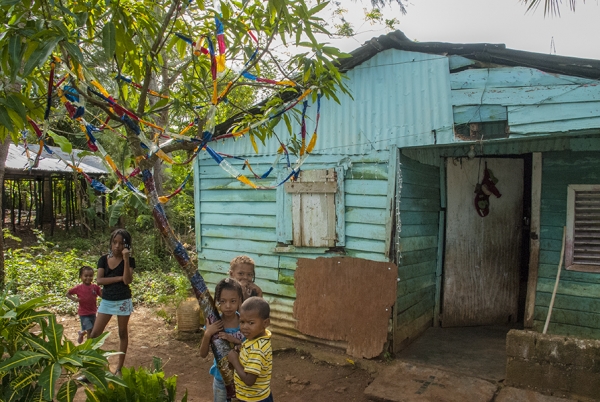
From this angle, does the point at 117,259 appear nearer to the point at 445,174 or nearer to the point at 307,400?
the point at 307,400

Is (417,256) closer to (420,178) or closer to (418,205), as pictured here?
(418,205)

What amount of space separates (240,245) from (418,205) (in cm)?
241

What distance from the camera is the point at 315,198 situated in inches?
216

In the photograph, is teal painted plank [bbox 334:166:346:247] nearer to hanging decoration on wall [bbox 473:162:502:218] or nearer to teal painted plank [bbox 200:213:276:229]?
teal painted plank [bbox 200:213:276:229]

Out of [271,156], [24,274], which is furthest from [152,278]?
[271,156]

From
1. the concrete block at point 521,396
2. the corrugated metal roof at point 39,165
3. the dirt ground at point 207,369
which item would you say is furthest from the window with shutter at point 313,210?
the corrugated metal roof at point 39,165

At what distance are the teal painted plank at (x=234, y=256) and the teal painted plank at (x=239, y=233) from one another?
0.70ft

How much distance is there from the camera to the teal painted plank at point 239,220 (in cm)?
590

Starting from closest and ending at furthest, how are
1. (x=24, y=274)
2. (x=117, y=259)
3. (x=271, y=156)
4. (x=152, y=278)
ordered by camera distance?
1. (x=117, y=259)
2. (x=271, y=156)
3. (x=24, y=274)
4. (x=152, y=278)

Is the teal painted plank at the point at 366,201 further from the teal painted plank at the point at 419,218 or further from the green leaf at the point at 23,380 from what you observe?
the green leaf at the point at 23,380

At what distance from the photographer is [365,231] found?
5.14 metres

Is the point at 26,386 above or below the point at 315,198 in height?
below

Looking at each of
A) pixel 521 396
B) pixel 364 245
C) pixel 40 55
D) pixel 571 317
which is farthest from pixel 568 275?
pixel 40 55

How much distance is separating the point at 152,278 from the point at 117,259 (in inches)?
192
